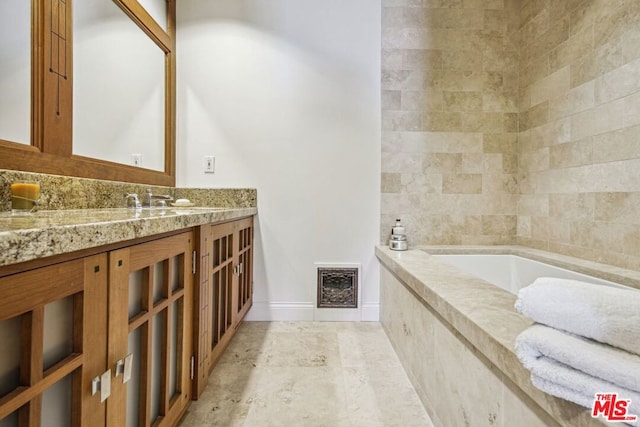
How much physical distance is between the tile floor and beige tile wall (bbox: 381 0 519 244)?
88cm

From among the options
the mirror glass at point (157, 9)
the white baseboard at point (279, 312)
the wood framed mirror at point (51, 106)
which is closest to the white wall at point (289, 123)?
the white baseboard at point (279, 312)

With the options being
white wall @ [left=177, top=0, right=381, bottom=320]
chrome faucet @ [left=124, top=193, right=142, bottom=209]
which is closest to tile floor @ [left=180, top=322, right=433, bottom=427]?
white wall @ [left=177, top=0, right=381, bottom=320]

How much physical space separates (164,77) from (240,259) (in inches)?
53.9

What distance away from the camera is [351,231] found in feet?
7.23

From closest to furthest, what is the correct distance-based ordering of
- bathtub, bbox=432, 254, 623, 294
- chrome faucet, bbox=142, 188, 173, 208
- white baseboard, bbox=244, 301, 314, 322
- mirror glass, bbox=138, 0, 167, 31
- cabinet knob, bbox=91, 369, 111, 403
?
cabinet knob, bbox=91, 369, 111, 403, chrome faucet, bbox=142, 188, 173, 208, mirror glass, bbox=138, 0, 167, 31, bathtub, bbox=432, 254, 623, 294, white baseboard, bbox=244, 301, 314, 322

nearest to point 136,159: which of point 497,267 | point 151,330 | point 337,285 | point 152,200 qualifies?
point 152,200

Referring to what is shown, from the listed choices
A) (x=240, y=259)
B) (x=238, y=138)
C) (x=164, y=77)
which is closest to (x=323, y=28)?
(x=238, y=138)

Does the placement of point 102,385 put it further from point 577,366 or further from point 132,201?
point 132,201

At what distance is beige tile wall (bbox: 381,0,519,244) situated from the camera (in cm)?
221

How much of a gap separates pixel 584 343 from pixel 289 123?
6.58ft

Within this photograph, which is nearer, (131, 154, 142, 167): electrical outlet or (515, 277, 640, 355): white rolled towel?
(515, 277, 640, 355): white rolled towel

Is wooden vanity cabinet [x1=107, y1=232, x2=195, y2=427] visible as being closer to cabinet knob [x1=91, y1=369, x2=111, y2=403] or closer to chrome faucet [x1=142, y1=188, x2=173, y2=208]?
cabinet knob [x1=91, y1=369, x2=111, y2=403]

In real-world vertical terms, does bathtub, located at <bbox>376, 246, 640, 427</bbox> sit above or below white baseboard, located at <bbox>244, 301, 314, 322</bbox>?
above

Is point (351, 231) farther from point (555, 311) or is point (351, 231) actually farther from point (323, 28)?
point (555, 311)
